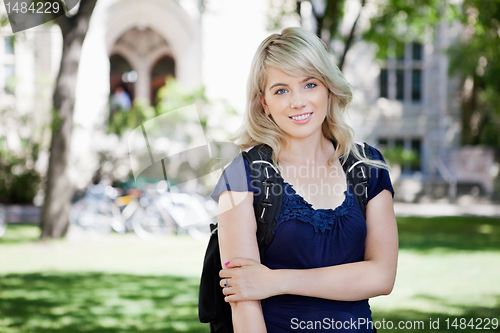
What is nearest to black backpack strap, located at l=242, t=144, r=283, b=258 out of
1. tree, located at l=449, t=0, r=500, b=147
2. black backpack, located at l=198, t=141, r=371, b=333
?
black backpack, located at l=198, t=141, r=371, b=333

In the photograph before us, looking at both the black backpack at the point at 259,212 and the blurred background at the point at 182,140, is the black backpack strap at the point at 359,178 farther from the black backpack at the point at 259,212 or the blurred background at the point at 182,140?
the blurred background at the point at 182,140

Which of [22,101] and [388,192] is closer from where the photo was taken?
[388,192]

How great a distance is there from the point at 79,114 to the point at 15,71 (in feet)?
9.68

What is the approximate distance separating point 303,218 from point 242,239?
0.24m

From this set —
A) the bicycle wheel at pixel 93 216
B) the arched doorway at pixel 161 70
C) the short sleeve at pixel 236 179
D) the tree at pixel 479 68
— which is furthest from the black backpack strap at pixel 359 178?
the arched doorway at pixel 161 70

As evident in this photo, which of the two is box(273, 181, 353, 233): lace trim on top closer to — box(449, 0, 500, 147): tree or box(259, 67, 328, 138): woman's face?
box(259, 67, 328, 138): woman's face

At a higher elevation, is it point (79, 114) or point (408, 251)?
point (79, 114)

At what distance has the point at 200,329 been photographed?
5066 mm

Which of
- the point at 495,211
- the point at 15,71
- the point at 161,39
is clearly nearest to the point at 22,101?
the point at 15,71

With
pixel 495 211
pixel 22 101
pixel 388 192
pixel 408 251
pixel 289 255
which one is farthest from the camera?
pixel 495 211

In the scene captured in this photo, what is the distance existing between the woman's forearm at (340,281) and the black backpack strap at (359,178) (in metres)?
0.22

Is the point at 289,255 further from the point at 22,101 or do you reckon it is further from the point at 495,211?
the point at 495,211

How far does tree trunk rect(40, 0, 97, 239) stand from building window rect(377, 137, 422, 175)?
13.9 m

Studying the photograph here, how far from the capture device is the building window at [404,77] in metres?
23.7
